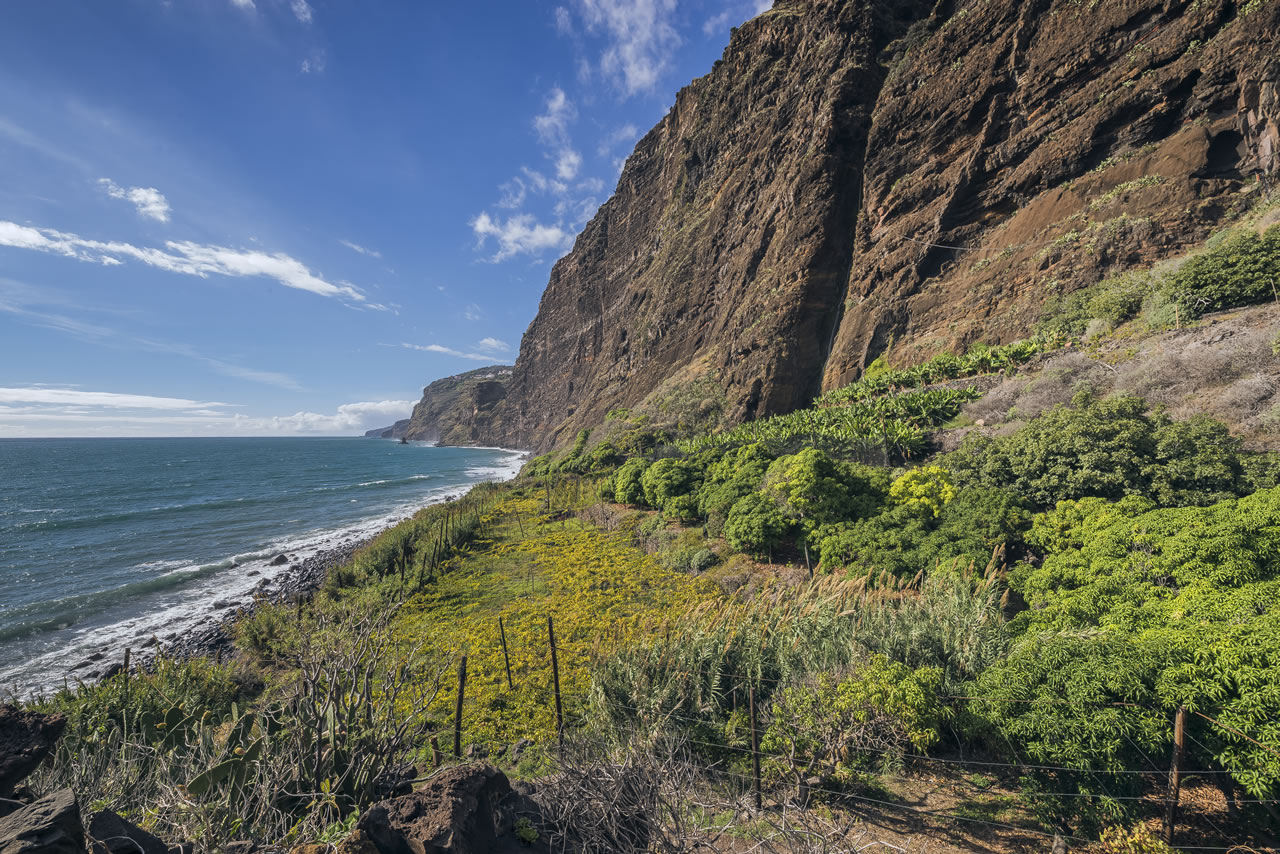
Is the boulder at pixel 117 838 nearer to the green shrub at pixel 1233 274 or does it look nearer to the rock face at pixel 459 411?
the green shrub at pixel 1233 274

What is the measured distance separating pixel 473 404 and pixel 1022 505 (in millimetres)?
140139

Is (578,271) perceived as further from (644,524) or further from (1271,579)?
(1271,579)

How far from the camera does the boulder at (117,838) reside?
3.22 metres

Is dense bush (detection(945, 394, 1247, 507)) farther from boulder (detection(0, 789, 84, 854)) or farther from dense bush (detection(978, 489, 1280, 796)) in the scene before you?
boulder (detection(0, 789, 84, 854))

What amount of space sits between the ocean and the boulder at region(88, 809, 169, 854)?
11182 millimetres

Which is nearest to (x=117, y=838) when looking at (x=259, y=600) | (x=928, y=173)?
(x=259, y=600)

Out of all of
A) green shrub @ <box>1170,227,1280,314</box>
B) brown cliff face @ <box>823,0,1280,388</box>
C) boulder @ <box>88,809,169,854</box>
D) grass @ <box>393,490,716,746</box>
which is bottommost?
grass @ <box>393,490,716,746</box>

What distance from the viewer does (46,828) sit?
2699 millimetres

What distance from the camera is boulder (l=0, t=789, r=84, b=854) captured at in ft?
8.54

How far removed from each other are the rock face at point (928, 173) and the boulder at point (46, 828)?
3275cm

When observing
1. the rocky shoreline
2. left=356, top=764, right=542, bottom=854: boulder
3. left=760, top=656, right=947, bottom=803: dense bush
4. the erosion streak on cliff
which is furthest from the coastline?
the erosion streak on cliff

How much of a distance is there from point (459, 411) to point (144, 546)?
129 meters

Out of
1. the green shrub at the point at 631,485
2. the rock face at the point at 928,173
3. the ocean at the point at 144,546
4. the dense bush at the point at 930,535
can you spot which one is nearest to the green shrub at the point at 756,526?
the dense bush at the point at 930,535

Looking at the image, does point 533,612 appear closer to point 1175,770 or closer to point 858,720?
point 858,720
